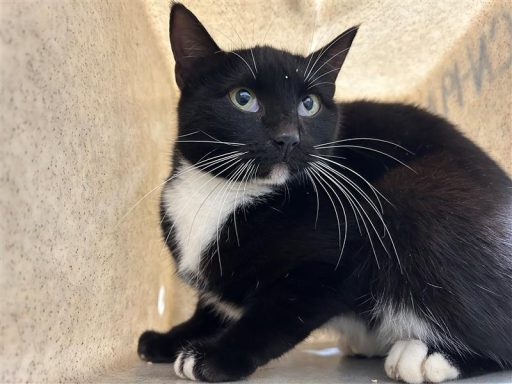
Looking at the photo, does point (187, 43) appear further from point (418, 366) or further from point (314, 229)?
point (418, 366)

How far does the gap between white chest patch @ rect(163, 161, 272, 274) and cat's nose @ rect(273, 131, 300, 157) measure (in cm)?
13

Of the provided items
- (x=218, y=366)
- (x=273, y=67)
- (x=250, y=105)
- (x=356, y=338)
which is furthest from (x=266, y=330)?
(x=273, y=67)

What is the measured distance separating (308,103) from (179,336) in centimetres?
66

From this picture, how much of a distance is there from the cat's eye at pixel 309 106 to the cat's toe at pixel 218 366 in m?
0.58

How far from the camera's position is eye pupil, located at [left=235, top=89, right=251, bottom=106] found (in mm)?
1285

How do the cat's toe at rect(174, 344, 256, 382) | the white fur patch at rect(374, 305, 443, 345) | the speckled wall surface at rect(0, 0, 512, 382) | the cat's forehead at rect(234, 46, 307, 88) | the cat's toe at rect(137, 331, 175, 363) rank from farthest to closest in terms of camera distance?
the cat's toe at rect(137, 331, 175, 363) → the cat's forehead at rect(234, 46, 307, 88) → the white fur patch at rect(374, 305, 443, 345) → the cat's toe at rect(174, 344, 256, 382) → the speckled wall surface at rect(0, 0, 512, 382)

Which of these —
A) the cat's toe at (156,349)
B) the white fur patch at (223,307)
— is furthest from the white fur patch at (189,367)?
the cat's toe at (156,349)

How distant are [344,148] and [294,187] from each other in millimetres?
227

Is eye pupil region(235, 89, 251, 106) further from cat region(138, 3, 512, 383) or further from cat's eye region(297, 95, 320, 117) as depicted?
cat's eye region(297, 95, 320, 117)

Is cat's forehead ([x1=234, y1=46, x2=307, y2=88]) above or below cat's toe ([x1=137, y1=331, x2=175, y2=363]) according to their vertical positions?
above

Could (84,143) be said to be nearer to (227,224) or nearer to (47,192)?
(47,192)

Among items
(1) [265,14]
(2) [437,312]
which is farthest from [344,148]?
(1) [265,14]

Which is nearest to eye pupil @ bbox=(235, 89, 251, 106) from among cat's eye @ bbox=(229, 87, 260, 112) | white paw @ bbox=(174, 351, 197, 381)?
cat's eye @ bbox=(229, 87, 260, 112)

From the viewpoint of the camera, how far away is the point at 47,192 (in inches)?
39.1
